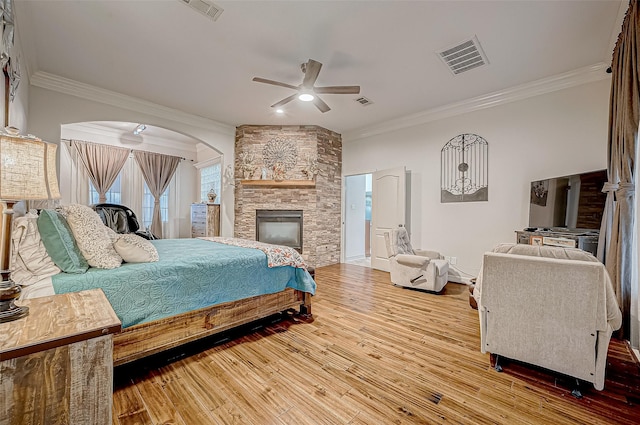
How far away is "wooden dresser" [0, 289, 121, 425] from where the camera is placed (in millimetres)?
868

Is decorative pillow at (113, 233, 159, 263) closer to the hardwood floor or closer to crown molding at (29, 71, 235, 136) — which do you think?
the hardwood floor

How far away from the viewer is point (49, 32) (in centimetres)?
265

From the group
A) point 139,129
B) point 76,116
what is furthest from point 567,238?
point 139,129

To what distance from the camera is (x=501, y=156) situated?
4.04m

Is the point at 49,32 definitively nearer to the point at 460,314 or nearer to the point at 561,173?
the point at 460,314

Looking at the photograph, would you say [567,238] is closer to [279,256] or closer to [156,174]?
[279,256]

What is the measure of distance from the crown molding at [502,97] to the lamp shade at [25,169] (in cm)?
486

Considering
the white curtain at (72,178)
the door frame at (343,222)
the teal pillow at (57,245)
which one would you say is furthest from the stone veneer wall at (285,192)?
the teal pillow at (57,245)

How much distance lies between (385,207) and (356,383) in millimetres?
3729

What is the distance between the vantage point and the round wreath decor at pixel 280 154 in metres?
5.51

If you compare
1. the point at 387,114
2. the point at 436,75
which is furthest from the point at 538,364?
the point at 387,114

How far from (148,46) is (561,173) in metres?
5.17

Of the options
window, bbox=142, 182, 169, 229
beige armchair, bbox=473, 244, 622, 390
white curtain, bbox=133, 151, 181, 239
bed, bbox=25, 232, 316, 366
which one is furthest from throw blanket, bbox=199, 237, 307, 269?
window, bbox=142, 182, 169, 229

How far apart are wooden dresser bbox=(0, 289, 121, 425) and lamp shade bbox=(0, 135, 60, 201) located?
507 mm
